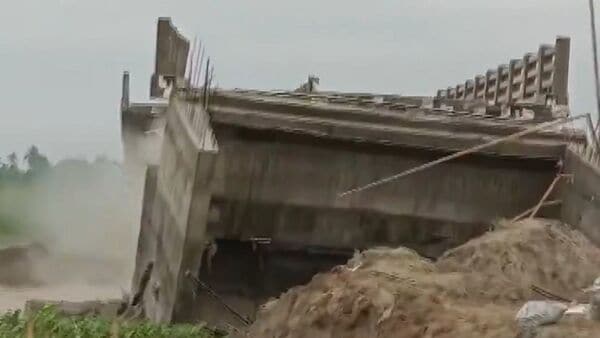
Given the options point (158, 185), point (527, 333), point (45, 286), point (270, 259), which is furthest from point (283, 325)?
point (45, 286)

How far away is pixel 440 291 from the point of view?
6.99 metres

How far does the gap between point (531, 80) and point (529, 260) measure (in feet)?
24.6

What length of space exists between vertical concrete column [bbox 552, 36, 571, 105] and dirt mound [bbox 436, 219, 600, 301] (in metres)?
5.20

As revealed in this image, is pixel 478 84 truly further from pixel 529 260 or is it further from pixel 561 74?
pixel 529 260

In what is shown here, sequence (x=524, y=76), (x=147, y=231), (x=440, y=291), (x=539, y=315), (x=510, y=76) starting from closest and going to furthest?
(x=539, y=315) → (x=440, y=291) → (x=147, y=231) → (x=524, y=76) → (x=510, y=76)

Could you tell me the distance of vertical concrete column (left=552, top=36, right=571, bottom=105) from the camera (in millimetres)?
14180

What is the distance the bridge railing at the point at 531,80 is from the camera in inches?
560

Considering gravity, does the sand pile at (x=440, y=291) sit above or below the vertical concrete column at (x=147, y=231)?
above

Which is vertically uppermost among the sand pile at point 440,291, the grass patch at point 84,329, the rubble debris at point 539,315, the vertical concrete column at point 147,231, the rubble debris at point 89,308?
the rubble debris at point 539,315

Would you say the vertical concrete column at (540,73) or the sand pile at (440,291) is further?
the vertical concrete column at (540,73)

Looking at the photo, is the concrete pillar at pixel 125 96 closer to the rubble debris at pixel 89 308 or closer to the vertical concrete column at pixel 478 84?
the rubble debris at pixel 89 308

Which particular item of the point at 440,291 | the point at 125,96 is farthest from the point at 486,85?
the point at 440,291

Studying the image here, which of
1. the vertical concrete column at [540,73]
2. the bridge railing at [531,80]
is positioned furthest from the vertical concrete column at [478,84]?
the vertical concrete column at [540,73]

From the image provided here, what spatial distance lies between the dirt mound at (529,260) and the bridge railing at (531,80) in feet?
17.3
